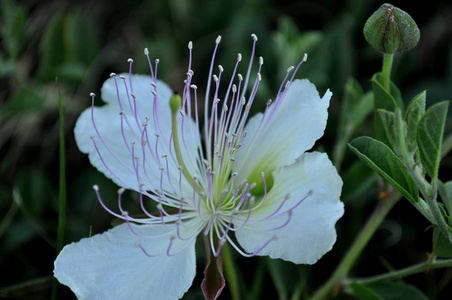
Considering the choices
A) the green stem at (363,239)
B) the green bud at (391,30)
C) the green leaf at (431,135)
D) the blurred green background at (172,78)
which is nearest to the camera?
the green leaf at (431,135)

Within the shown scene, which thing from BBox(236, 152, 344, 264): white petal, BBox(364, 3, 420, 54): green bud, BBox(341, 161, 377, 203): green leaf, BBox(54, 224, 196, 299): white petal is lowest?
BBox(54, 224, 196, 299): white petal

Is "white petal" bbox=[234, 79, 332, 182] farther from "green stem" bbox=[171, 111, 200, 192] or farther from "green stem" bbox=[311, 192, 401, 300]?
"green stem" bbox=[311, 192, 401, 300]

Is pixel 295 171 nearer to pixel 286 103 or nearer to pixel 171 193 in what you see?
pixel 286 103

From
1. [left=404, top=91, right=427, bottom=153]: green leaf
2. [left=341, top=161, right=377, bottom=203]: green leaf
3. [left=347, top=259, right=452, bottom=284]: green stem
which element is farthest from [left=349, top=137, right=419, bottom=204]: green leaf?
[left=341, top=161, right=377, bottom=203]: green leaf

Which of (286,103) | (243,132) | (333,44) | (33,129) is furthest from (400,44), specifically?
(33,129)

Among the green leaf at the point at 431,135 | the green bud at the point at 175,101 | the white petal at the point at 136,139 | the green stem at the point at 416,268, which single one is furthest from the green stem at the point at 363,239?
the green bud at the point at 175,101

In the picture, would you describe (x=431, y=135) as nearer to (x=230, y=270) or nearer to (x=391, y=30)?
(x=391, y=30)

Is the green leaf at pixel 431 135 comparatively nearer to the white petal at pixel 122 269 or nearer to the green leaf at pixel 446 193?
the green leaf at pixel 446 193
